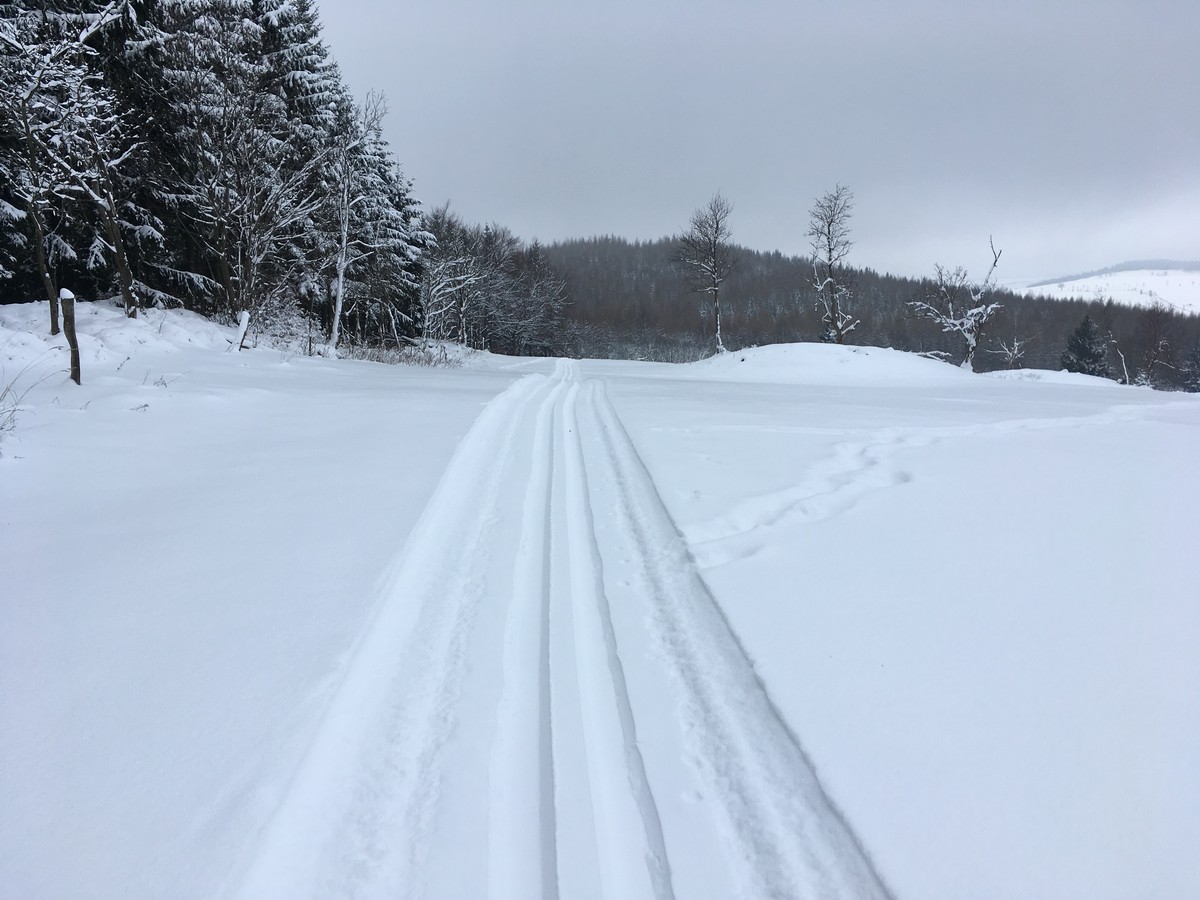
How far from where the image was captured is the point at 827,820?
5.24 ft

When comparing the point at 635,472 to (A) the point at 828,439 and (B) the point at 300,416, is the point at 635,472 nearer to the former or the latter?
(A) the point at 828,439

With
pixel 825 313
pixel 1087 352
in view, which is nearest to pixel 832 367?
pixel 825 313

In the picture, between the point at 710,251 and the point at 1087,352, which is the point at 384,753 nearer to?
the point at 710,251

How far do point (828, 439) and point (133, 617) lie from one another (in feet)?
20.7

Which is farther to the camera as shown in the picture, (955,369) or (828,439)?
(955,369)

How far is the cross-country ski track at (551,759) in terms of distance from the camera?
1.49m

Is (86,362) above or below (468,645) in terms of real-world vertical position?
above

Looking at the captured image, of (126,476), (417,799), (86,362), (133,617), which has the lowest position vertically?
(417,799)

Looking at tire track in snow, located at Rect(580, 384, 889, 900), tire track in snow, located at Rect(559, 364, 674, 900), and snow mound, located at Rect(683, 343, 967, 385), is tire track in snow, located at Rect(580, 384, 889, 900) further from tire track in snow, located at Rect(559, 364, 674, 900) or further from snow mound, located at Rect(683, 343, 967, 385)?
snow mound, located at Rect(683, 343, 967, 385)

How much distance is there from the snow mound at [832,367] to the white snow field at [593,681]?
43.5 feet

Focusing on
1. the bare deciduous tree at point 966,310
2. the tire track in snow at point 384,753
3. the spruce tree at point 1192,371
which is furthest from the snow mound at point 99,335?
the spruce tree at point 1192,371

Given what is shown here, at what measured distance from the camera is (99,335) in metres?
10.8

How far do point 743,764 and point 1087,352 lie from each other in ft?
192

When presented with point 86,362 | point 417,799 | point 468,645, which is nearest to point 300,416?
point 86,362
